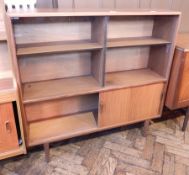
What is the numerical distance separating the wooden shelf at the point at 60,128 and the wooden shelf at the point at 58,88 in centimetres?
35

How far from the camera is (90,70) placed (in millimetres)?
1809

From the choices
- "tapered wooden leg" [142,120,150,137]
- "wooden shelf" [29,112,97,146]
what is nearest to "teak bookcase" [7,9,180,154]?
"wooden shelf" [29,112,97,146]

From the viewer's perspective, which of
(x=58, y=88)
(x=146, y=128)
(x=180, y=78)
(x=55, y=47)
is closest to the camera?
(x=55, y=47)

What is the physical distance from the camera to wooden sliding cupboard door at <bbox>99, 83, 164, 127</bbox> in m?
1.66

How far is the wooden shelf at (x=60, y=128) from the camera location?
1610 millimetres

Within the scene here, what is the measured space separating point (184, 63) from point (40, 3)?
124 centimetres

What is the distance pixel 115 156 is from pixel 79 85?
0.70m

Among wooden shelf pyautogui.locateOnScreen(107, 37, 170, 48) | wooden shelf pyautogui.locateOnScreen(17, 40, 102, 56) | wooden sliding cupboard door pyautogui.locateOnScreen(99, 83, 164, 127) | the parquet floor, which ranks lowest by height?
the parquet floor

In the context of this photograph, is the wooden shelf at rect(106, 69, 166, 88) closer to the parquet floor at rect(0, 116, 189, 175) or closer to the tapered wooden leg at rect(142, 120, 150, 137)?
the tapered wooden leg at rect(142, 120, 150, 137)

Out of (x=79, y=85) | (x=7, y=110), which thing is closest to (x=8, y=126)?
(x=7, y=110)

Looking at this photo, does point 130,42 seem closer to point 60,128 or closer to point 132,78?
point 132,78

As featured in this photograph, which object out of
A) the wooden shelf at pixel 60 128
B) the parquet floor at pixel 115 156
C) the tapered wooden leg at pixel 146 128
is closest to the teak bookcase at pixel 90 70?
Result: the wooden shelf at pixel 60 128

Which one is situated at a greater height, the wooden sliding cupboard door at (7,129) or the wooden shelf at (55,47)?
the wooden shelf at (55,47)

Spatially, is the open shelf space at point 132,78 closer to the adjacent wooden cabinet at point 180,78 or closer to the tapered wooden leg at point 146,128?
the adjacent wooden cabinet at point 180,78
